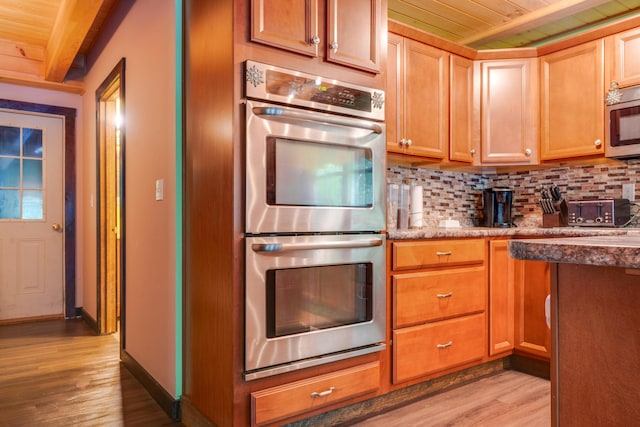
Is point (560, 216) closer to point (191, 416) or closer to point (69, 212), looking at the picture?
point (191, 416)

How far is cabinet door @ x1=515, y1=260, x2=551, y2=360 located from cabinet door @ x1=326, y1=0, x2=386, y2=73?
1578mm

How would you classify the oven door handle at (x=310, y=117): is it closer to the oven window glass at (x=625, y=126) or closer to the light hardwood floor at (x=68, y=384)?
the light hardwood floor at (x=68, y=384)

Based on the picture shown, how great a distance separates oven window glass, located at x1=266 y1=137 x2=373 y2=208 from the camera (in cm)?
178

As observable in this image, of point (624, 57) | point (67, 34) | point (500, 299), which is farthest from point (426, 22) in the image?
point (67, 34)

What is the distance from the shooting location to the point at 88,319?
4020mm

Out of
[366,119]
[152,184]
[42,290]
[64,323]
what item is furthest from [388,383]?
[42,290]

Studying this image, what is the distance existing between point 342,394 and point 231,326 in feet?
2.08

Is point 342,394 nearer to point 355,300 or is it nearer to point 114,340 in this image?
point 355,300

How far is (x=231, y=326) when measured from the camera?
170 cm

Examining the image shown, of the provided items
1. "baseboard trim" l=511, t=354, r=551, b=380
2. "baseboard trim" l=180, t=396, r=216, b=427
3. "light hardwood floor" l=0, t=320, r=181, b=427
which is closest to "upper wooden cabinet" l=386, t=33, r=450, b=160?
"baseboard trim" l=511, t=354, r=551, b=380

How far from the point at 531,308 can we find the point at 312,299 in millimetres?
1607

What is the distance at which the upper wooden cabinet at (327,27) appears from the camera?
178 cm

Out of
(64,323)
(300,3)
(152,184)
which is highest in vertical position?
(300,3)

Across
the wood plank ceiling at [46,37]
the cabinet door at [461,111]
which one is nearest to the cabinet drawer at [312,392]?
the cabinet door at [461,111]
